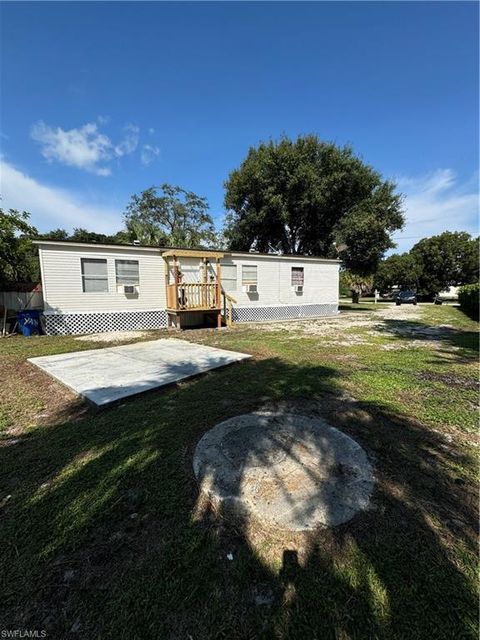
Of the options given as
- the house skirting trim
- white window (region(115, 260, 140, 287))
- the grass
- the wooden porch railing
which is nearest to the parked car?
the house skirting trim

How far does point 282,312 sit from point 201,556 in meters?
12.7

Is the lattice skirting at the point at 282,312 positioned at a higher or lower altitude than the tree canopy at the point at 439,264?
lower

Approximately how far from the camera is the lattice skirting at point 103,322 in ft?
29.7

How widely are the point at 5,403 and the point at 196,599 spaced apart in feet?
12.0

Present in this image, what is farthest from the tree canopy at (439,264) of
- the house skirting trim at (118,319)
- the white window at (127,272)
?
the white window at (127,272)

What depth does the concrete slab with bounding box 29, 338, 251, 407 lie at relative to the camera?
3.87 meters

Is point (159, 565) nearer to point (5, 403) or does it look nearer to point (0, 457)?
point (0, 457)

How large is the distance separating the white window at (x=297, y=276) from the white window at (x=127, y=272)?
7.41m

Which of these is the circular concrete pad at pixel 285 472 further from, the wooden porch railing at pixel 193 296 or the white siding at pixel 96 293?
the white siding at pixel 96 293

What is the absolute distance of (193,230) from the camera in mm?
28516

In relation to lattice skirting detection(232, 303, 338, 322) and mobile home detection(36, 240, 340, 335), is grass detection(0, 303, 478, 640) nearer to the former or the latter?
mobile home detection(36, 240, 340, 335)

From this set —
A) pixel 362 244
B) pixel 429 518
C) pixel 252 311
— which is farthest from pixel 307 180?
pixel 429 518

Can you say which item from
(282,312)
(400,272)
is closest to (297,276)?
(282,312)

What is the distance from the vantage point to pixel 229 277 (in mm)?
12047
